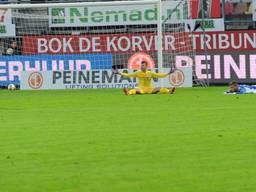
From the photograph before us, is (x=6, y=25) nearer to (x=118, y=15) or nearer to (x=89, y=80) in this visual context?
(x=118, y=15)

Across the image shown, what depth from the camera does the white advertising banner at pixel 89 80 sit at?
32.8 metres

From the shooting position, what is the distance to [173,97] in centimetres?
2630

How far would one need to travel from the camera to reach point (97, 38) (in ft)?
117

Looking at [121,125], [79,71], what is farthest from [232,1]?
[121,125]

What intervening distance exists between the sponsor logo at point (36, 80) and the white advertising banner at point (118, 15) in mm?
4816

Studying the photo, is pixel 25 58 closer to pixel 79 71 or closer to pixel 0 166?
pixel 79 71

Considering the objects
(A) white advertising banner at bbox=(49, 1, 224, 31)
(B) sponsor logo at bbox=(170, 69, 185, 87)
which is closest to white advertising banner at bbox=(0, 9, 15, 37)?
(A) white advertising banner at bbox=(49, 1, 224, 31)

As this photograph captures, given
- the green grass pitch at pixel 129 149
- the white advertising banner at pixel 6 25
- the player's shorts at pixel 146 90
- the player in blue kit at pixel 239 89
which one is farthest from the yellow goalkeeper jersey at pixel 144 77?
the white advertising banner at pixel 6 25

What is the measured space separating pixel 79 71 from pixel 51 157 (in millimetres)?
21263

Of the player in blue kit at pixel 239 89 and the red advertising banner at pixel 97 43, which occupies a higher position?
the red advertising banner at pixel 97 43

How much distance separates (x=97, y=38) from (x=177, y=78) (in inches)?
180

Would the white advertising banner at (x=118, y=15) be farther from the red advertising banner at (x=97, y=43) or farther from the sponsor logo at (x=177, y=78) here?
the sponsor logo at (x=177, y=78)

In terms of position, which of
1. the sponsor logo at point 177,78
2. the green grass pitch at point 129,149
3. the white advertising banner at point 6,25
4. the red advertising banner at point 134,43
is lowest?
the green grass pitch at point 129,149

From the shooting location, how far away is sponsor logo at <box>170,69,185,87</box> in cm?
A: 3281
